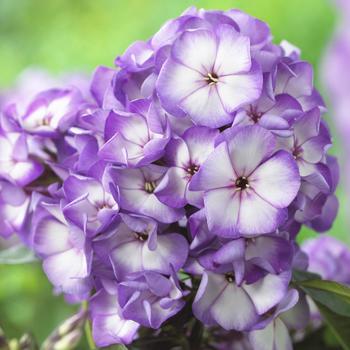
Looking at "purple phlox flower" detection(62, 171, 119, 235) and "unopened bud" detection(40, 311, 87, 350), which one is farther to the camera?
"unopened bud" detection(40, 311, 87, 350)

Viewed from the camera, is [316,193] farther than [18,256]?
No

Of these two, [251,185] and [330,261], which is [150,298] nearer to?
[251,185]

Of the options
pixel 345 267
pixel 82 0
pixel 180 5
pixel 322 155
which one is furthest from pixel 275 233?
pixel 82 0

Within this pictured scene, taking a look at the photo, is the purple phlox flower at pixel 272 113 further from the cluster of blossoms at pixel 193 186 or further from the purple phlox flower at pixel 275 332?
the purple phlox flower at pixel 275 332

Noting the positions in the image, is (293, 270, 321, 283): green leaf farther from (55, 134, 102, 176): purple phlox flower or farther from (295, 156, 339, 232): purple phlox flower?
(55, 134, 102, 176): purple phlox flower

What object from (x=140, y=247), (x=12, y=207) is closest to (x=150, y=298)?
(x=140, y=247)

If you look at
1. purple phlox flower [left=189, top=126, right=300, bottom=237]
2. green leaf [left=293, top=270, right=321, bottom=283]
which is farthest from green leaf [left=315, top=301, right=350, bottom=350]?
purple phlox flower [left=189, top=126, right=300, bottom=237]

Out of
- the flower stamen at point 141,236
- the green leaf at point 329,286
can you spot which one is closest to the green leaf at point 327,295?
the green leaf at point 329,286
